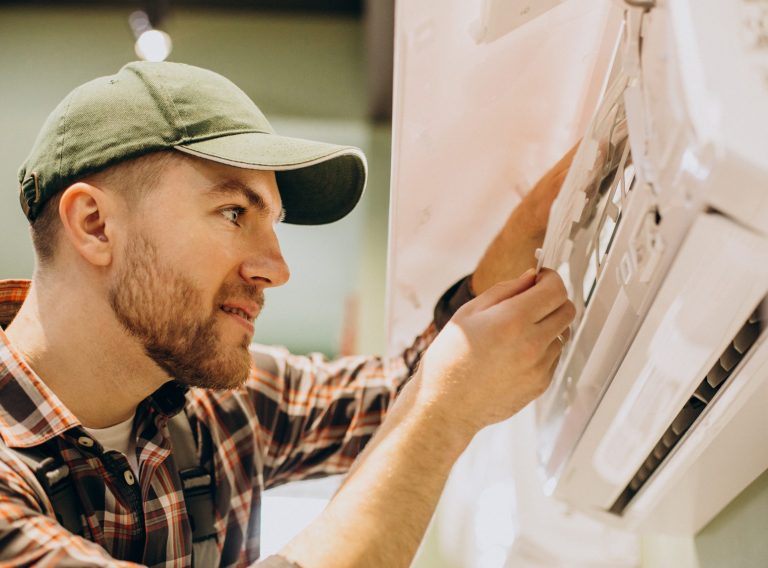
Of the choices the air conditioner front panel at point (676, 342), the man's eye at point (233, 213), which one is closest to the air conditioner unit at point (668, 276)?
the air conditioner front panel at point (676, 342)

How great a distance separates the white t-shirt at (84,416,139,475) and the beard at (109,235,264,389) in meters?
0.12

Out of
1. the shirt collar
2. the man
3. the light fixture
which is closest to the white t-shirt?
the man

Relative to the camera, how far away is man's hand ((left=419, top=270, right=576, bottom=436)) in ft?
2.32

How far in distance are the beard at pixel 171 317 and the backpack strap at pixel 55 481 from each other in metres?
0.17

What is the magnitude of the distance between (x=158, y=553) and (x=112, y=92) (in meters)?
0.59

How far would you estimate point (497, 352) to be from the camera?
71cm

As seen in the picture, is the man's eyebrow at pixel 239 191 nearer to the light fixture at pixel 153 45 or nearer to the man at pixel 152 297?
the man at pixel 152 297

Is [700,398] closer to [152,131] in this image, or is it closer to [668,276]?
[668,276]

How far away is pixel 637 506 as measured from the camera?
2.85 feet

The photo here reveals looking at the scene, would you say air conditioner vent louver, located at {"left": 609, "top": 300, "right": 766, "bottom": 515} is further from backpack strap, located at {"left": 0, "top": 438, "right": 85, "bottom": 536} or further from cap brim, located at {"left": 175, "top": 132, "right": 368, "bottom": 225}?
backpack strap, located at {"left": 0, "top": 438, "right": 85, "bottom": 536}

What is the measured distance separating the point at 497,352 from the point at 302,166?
0.36 metres

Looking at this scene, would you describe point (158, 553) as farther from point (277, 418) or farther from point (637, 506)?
point (637, 506)

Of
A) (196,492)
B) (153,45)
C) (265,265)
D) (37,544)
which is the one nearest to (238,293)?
(265,265)

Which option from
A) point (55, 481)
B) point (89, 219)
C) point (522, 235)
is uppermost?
point (522, 235)
